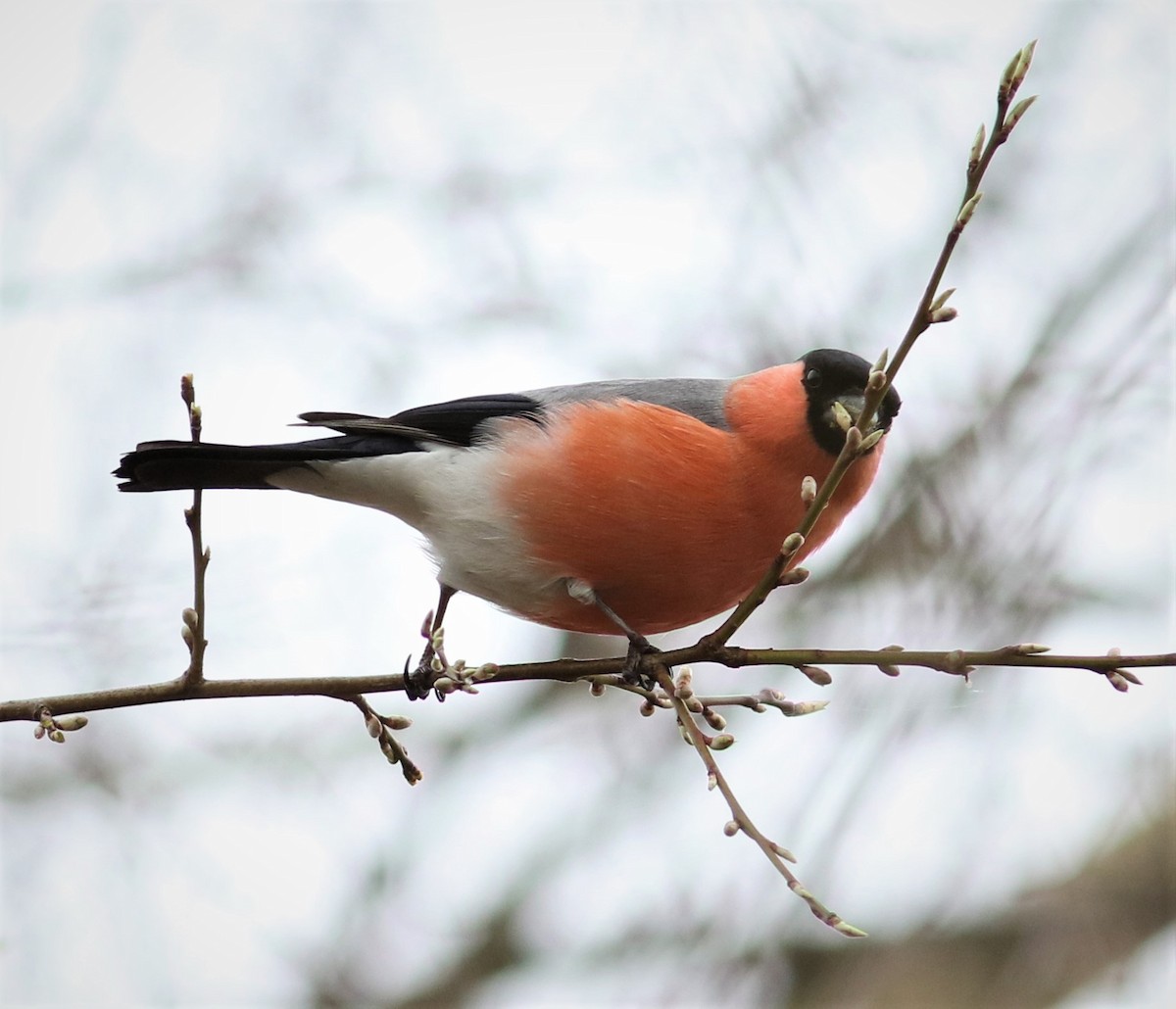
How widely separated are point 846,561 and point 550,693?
72.0 inches

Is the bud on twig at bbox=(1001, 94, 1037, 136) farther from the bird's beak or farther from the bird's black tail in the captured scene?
the bird's black tail

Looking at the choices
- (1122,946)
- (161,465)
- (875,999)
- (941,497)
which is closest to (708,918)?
(875,999)

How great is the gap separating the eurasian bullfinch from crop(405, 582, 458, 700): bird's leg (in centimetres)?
18

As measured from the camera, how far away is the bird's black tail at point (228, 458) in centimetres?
292

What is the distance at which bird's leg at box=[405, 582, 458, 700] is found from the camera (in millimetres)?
2809

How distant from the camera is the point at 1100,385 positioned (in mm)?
5469

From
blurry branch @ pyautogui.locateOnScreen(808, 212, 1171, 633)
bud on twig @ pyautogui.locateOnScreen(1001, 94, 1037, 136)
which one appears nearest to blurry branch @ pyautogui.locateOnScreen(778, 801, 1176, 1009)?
blurry branch @ pyautogui.locateOnScreen(808, 212, 1171, 633)

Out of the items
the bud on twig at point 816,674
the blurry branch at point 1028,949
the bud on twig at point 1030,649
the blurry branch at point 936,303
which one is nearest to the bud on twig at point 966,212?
the blurry branch at point 936,303

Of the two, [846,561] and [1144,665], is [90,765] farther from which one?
[1144,665]

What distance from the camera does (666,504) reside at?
9.29 feet

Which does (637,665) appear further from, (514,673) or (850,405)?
(850,405)

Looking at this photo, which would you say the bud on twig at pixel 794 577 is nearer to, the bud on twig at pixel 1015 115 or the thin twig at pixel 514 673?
the thin twig at pixel 514 673

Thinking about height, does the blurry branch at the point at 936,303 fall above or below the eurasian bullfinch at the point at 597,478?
above

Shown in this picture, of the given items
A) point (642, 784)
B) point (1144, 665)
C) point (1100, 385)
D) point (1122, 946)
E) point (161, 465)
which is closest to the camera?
point (1144, 665)
